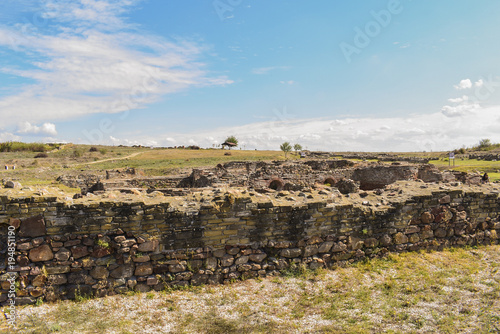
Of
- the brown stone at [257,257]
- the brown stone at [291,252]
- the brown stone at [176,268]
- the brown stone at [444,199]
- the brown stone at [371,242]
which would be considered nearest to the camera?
the brown stone at [176,268]

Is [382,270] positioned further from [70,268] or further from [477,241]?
[70,268]

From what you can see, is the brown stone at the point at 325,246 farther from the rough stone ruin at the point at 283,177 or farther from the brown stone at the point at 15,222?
the rough stone ruin at the point at 283,177

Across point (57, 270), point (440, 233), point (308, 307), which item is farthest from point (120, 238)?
point (440, 233)

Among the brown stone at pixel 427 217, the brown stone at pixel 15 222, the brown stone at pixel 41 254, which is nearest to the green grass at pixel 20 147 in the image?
the brown stone at pixel 15 222

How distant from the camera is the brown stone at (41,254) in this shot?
18.2 ft

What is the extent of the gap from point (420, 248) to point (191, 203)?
666 centimetres

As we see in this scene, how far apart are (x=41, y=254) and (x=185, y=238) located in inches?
108

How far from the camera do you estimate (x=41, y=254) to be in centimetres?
559

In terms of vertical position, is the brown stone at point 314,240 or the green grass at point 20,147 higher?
the green grass at point 20,147

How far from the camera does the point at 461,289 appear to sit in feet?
20.5

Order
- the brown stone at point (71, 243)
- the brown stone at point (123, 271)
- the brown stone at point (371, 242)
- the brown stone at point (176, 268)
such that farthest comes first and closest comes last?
the brown stone at point (371, 242), the brown stone at point (176, 268), the brown stone at point (123, 271), the brown stone at point (71, 243)

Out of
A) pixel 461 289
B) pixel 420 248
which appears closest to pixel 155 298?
pixel 461 289

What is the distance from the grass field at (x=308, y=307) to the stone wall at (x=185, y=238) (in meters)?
0.34

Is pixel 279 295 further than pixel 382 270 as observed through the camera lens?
No
